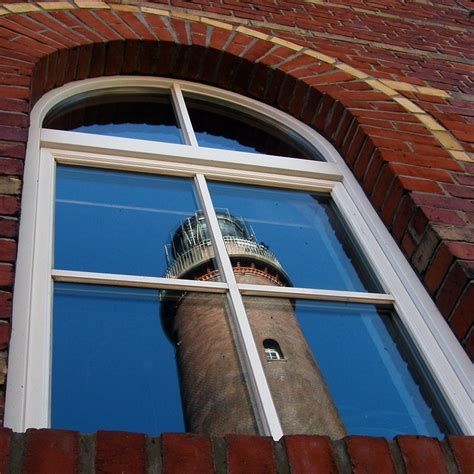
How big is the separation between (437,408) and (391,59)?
2295mm

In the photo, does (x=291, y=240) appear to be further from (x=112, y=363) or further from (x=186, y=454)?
(x=186, y=454)

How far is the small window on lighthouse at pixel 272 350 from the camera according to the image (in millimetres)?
2053

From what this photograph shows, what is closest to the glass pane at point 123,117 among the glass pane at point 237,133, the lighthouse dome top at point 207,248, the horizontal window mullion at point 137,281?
the glass pane at point 237,133

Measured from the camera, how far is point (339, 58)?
376 centimetres

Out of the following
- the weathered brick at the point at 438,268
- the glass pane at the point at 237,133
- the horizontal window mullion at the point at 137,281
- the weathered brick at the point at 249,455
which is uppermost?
the glass pane at the point at 237,133

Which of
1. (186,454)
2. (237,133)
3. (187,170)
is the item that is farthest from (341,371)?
(237,133)

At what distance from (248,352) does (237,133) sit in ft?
5.33

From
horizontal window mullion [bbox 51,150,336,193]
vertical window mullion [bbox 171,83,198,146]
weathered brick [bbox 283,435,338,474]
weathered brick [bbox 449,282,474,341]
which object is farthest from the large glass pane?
vertical window mullion [bbox 171,83,198,146]

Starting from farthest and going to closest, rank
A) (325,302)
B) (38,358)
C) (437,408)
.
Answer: (325,302) < (437,408) < (38,358)

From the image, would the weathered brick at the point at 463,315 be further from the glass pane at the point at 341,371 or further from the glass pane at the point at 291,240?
the glass pane at the point at 291,240

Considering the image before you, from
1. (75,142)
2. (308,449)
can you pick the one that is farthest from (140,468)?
(75,142)

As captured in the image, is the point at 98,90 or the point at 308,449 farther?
the point at 98,90

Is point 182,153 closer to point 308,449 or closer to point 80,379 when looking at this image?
point 80,379

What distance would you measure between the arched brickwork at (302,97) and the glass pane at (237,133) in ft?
0.39
